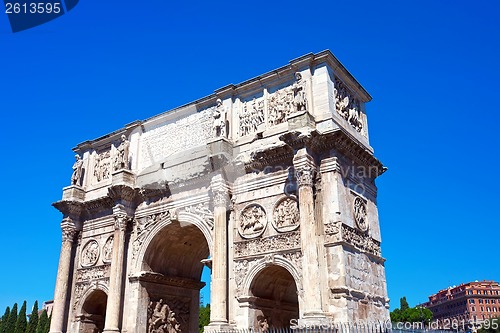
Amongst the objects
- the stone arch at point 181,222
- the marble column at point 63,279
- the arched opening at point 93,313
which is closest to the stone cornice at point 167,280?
the stone arch at point 181,222

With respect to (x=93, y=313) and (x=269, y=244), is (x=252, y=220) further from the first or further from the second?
(x=93, y=313)

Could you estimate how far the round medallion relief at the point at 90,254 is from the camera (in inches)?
728

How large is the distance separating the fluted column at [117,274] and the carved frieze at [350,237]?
7.72m

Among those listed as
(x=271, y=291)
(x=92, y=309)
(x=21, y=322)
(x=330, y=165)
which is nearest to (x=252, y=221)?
(x=271, y=291)

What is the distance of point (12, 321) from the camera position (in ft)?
129

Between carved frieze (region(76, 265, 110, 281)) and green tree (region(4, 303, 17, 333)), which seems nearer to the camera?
carved frieze (region(76, 265, 110, 281))

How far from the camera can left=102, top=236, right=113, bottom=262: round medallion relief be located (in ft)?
58.9

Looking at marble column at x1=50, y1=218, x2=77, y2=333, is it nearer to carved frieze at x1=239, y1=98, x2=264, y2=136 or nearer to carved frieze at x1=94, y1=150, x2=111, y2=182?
carved frieze at x1=94, y1=150, x2=111, y2=182

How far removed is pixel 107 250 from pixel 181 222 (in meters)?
3.59

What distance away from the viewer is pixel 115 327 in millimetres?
16250

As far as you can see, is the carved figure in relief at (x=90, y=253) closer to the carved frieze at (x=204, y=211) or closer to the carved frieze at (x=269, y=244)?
the carved frieze at (x=204, y=211)

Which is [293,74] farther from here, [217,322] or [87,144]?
[87,144]

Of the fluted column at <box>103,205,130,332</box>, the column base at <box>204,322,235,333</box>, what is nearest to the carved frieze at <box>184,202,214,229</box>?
the fluted column at <box>103,205,130,332</box>

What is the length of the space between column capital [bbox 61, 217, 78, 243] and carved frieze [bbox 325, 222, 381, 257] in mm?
10735
